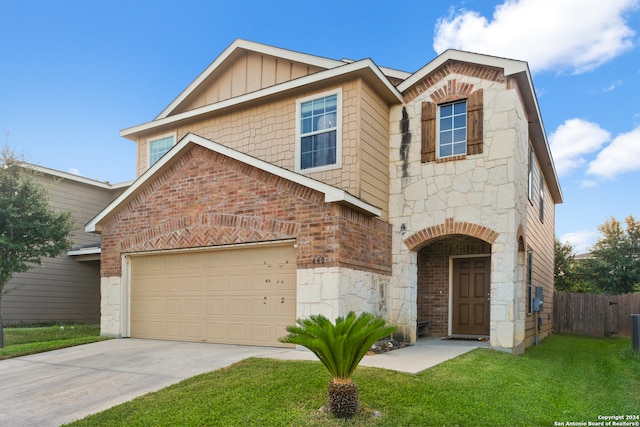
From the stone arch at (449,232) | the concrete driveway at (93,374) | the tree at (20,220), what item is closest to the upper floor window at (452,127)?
the stone arch at (449,232)

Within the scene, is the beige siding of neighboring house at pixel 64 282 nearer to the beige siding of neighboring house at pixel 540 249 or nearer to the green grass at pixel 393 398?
the green grass at pixel 393 398

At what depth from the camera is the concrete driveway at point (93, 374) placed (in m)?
6.63

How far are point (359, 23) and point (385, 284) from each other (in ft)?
27.0

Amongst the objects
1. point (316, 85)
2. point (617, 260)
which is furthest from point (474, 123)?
point (617, 260)

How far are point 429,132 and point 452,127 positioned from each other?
533 millimetres

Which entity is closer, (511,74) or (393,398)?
(393,398)

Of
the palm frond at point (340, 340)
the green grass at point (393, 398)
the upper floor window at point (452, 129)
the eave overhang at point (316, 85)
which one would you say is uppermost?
the eave overhang at point (316, 85)

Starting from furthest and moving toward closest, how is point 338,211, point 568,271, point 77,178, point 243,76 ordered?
point 568,271 → point 77,178 → point 243,76 → point 338,211

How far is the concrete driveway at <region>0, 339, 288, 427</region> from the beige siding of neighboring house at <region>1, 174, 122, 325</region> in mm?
7003

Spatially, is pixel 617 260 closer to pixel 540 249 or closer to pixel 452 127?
pixel 540 249

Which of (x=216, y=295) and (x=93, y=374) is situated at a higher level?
(x=216, y=295)

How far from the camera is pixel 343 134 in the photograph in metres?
11.0

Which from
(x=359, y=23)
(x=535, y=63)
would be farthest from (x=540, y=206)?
(x=359, y=23)

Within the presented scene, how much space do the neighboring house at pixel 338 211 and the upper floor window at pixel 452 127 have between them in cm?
3
